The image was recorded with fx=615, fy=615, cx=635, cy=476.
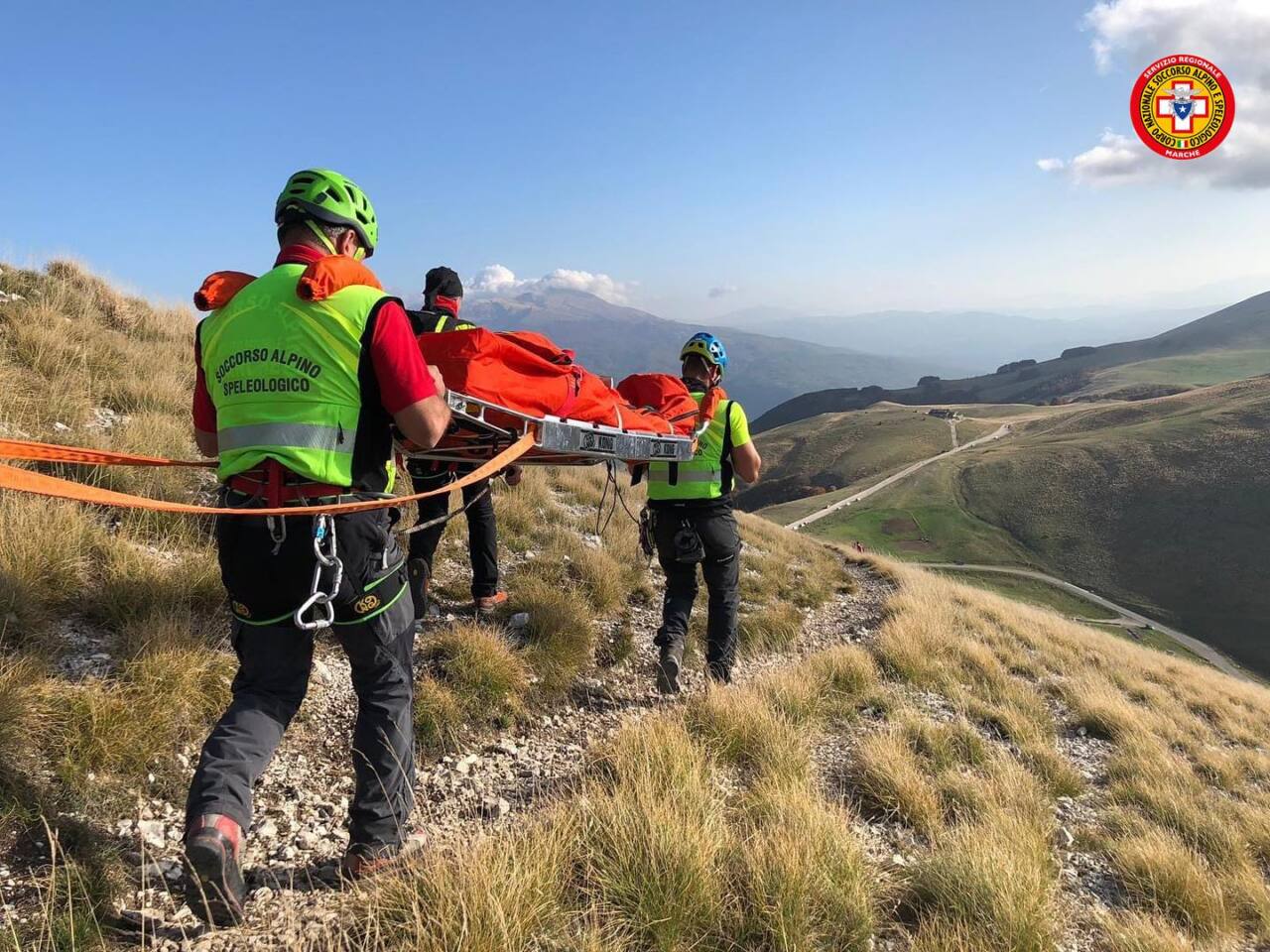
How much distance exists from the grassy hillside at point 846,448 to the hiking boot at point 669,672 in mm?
111434

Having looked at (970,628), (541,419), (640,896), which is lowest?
(970,628)

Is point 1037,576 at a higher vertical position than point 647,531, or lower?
lower

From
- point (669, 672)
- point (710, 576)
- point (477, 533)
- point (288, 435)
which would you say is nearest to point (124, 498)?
point (288, 435)

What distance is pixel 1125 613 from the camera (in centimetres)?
6366

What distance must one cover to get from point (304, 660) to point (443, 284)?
406cm

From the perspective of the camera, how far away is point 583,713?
17.9 ft

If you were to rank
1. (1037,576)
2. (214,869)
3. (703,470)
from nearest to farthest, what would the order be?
(214,869) < (703,470) < (1037,576)

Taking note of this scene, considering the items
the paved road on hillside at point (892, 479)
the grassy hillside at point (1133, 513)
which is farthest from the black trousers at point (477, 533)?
the paved road on hillside at point (892, 479)

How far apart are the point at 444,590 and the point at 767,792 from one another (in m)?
4.16

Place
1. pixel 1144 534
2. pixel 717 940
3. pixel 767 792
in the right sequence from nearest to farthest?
pixel 717 940
pixel 767 792
pixel 1144 534

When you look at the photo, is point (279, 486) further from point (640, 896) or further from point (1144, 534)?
point (1144, 534)

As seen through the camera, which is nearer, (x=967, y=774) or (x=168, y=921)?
(x=168, y=921)

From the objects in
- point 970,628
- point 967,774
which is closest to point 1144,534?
point 970,628

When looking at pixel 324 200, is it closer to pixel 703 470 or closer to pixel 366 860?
pixel 366 860
